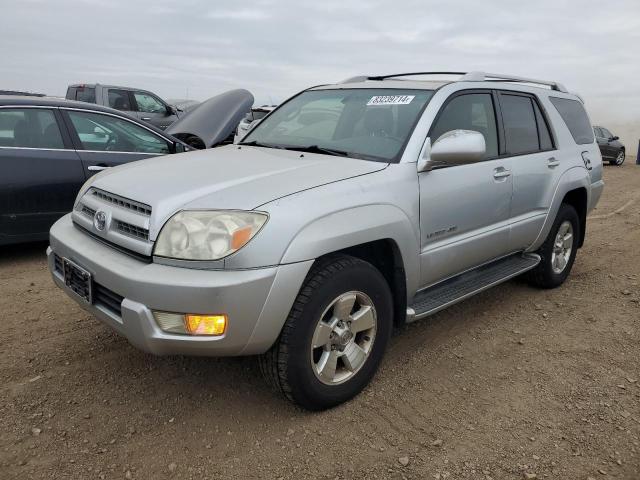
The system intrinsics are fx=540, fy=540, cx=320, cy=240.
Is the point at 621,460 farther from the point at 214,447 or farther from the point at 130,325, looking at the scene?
the point at 130,325

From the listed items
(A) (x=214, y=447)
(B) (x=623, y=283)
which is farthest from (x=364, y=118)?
(B) (x=623, y=283)

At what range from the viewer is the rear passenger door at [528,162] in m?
3.88

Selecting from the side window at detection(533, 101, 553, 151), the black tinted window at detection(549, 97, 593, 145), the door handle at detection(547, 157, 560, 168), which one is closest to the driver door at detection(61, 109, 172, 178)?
the side window at detection(533, 101, 553, 151)

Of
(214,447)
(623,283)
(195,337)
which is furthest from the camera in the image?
(623,283)

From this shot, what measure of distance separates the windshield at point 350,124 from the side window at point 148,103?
10510mm

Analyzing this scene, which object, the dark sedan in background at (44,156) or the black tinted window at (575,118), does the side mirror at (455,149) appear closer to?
the black tinted window at (575,118)

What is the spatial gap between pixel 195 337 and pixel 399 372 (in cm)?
139

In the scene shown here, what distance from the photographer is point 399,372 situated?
3.19m

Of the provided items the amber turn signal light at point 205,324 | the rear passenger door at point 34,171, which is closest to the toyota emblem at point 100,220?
the amber turn signal light at point 205,324

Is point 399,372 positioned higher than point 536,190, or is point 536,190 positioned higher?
point 536,190

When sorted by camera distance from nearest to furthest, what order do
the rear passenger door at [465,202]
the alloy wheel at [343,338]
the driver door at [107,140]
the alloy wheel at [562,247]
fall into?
the alloy wheel at [343,338]
the rear passenger door at [465,202]
the alloy wheel at [562,247]
the driver door at [107,140]

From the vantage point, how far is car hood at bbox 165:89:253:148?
620 cm

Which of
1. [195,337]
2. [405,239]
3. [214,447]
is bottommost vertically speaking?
[214,447]

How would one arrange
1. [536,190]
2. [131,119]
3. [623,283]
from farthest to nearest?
1. [131,119]
2. [623,283]
3. [536,190]
